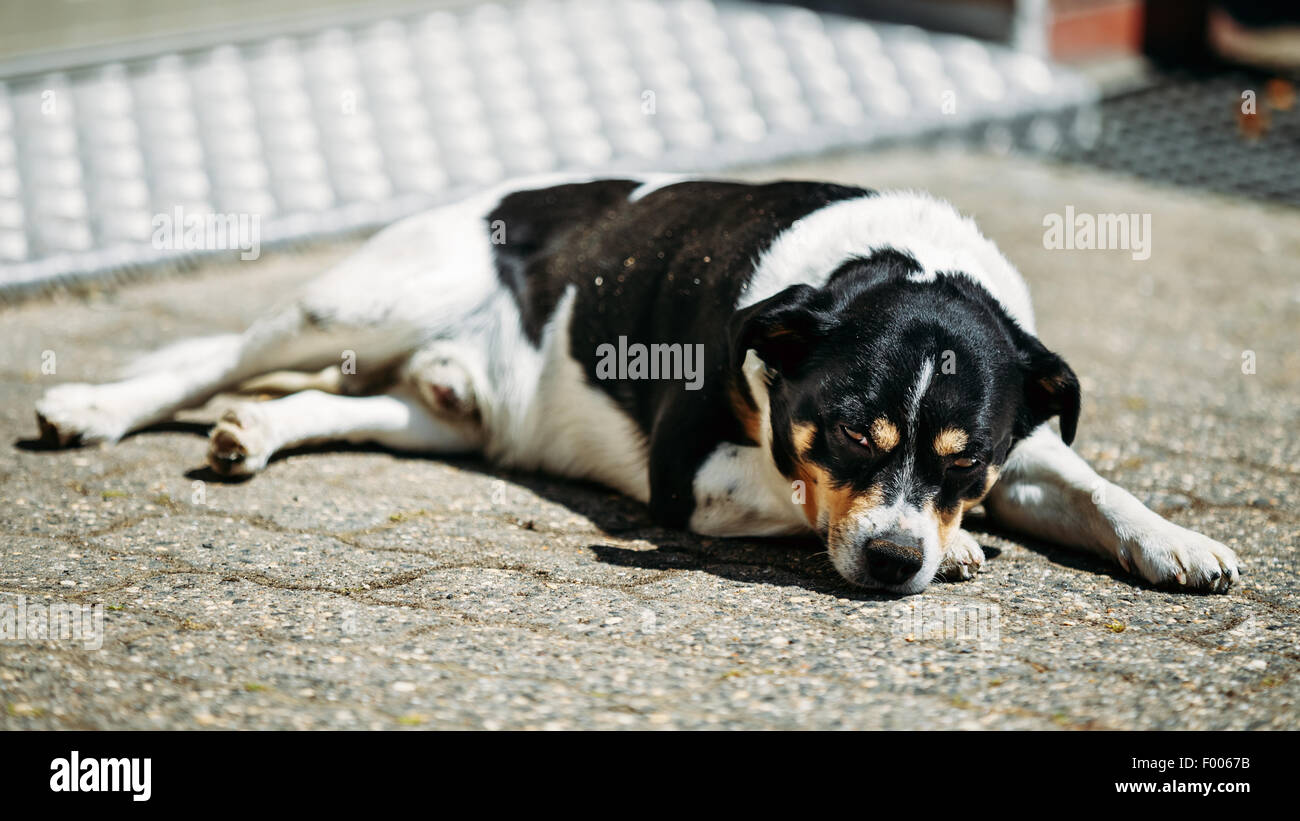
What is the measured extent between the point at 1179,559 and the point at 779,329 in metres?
1.17

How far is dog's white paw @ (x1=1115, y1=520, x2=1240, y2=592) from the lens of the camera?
3.34 meters

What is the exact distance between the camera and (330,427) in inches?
168

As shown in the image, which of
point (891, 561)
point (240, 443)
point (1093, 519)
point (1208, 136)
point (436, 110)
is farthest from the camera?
point (1208, 136)

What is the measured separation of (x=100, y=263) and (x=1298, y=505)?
15.9 ft

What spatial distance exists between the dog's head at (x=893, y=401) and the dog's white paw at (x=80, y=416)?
81.9 inches

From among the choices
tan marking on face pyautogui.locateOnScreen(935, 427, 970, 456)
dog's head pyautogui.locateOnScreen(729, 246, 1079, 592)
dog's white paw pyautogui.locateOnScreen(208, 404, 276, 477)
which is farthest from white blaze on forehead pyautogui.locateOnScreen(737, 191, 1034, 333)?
dog's white paw pyautogui.locateOnScreen(208, 404, 276, 477)

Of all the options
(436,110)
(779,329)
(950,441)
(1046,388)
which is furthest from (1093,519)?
(436,110)

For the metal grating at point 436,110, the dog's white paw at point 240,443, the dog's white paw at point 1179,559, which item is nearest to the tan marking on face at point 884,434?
the dog's white paw at point 1179,559

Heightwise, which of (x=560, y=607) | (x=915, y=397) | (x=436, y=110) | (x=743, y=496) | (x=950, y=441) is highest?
(x=436, y=110)

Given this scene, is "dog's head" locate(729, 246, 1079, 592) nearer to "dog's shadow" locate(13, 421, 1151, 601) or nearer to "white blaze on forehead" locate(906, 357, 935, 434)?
"white blaze on forehead" locate(906, 357, 935, 434)

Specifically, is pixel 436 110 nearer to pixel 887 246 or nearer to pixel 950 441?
pixel 887 246

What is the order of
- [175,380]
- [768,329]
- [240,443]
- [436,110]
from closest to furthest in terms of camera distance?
[768,329]
[240,443]
[175,380]
[436,110]

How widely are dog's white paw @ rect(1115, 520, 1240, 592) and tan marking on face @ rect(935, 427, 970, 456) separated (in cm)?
61
